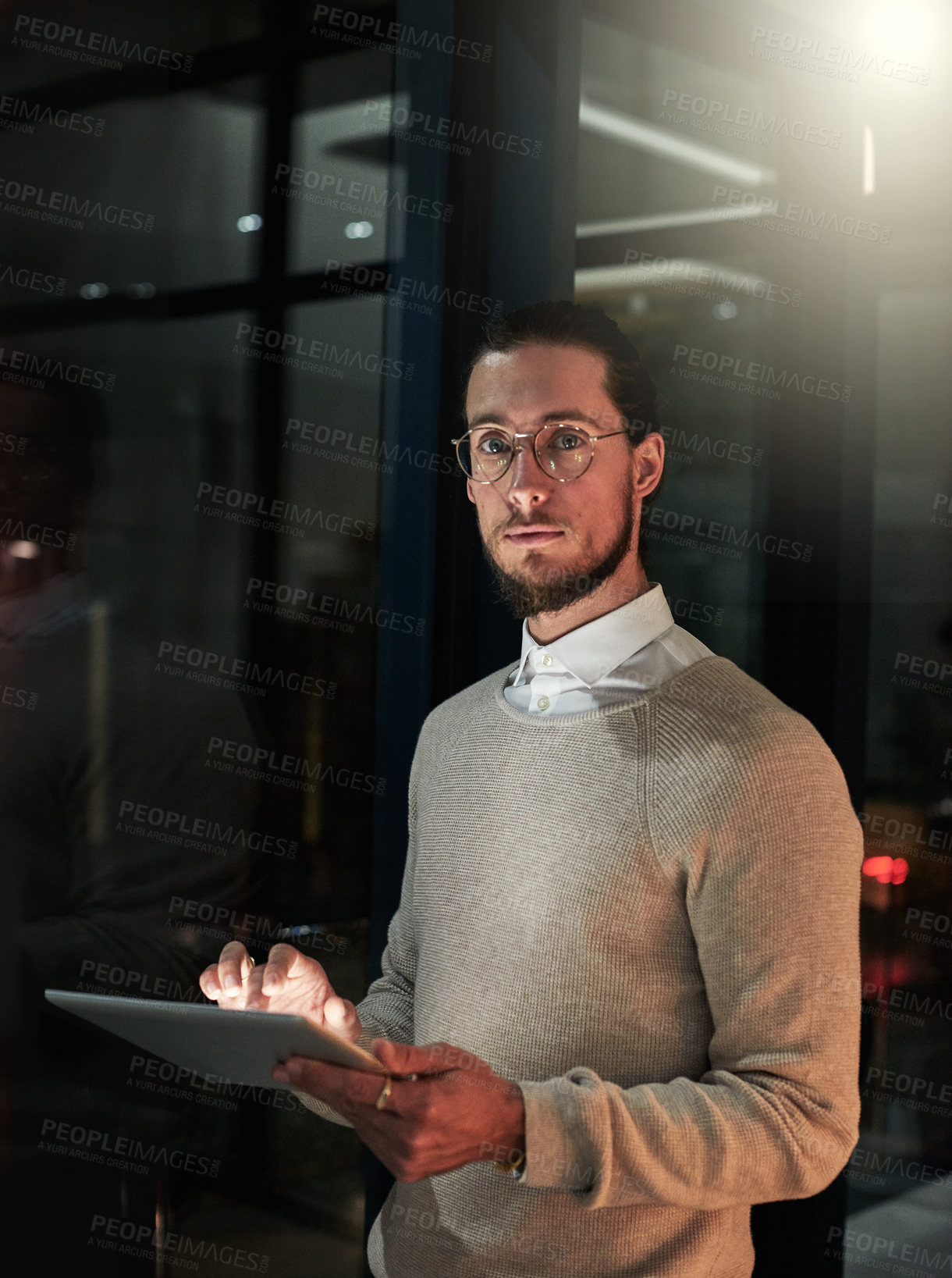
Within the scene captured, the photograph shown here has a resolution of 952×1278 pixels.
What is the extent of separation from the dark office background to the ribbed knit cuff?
103 cm

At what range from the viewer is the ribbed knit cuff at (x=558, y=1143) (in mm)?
1143

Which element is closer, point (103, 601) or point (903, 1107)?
point (103, 601)

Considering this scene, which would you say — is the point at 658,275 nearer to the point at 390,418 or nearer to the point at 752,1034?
the point at 390,418

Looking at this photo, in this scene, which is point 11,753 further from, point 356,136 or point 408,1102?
point 356,136

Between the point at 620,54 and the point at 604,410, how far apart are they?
134 cm

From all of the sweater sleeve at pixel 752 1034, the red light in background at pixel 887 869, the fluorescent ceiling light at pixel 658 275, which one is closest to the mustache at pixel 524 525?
the sweater sleeve at pixel 752 1034

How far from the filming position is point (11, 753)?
5.95 feet

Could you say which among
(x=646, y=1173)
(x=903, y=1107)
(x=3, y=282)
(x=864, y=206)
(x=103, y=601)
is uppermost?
(x=864, y=206)

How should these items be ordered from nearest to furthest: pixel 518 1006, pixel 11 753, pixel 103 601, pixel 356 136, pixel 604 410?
pixel 518 1006
pixel 604 410
pixel 11 753
pixel 103 601
pixel 356 136

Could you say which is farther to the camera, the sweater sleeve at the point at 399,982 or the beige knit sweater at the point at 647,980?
the sweater sleeve at the point at 399,982

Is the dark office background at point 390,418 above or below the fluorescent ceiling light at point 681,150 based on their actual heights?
below

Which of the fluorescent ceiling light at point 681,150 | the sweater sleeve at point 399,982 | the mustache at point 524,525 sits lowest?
the sweater sleeve at point 399,982

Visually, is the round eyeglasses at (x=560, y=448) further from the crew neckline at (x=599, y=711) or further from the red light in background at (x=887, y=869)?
the red light in background at (x=887, y=869)

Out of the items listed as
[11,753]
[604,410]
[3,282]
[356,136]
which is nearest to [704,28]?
[356,136]
